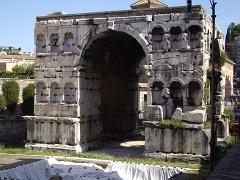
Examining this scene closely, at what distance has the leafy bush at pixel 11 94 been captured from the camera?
30820mm

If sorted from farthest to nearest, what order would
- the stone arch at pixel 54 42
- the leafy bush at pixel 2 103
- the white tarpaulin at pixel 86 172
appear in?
the leafy bush at pixel 2 103 < the stone arch at pixel 54 42 < the white tarpaulin at pixel 86 172

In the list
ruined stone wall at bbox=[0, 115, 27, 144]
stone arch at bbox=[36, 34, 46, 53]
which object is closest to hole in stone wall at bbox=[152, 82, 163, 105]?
stone arch at bbox=[36, 34, 46, 53]

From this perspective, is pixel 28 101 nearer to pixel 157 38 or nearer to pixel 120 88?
pixel 120 88

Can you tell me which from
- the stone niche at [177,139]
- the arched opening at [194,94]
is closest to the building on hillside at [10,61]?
the stone niche at [177,139]

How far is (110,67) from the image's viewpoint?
2758 centimetres

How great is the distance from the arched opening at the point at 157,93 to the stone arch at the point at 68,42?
544cm

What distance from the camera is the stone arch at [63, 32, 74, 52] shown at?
23.0 metres

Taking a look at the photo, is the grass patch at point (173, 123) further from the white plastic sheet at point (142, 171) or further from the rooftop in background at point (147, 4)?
the rooftop in background at point (147, 4)

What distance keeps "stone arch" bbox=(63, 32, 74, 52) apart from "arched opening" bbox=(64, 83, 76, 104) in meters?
2.04

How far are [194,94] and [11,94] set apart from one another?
1604cm

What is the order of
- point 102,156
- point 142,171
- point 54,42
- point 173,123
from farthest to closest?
1. point 54,42
2. point 102,156
3. point 173,123
4. point 142,171

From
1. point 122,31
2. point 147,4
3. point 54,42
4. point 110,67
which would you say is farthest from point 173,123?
point 147,4

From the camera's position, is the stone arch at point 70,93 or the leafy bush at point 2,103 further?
the leafy bush at point 2,103

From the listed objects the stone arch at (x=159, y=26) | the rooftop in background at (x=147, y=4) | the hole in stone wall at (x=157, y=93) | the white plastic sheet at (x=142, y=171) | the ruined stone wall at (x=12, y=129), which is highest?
the rooftop in background at (x=147, y=4)
